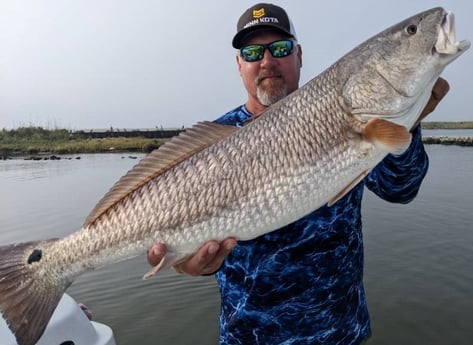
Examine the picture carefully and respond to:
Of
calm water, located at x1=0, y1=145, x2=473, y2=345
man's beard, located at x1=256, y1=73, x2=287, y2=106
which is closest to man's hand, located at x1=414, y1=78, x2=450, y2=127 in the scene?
Answer: man's beard, located at x1=256, y1=73, x2=287, y2=106

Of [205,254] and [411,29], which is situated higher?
[411,29]

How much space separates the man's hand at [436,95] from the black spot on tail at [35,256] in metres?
2.57

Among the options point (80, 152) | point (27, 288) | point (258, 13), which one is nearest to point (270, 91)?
point (258, 13)

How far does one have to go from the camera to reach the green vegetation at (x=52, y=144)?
5125cm

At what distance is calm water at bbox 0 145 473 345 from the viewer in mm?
7328

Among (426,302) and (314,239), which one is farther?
(426,302)

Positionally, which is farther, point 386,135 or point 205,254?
point 205,254

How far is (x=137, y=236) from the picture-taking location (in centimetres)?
246

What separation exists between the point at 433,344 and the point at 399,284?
214 cm

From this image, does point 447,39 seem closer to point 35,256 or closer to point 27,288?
point 35,256

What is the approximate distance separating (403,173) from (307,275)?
37.2 inches

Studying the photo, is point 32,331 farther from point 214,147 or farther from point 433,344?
point 433,344

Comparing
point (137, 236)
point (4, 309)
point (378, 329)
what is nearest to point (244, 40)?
point (137, 236)

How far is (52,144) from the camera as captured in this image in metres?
55.9
